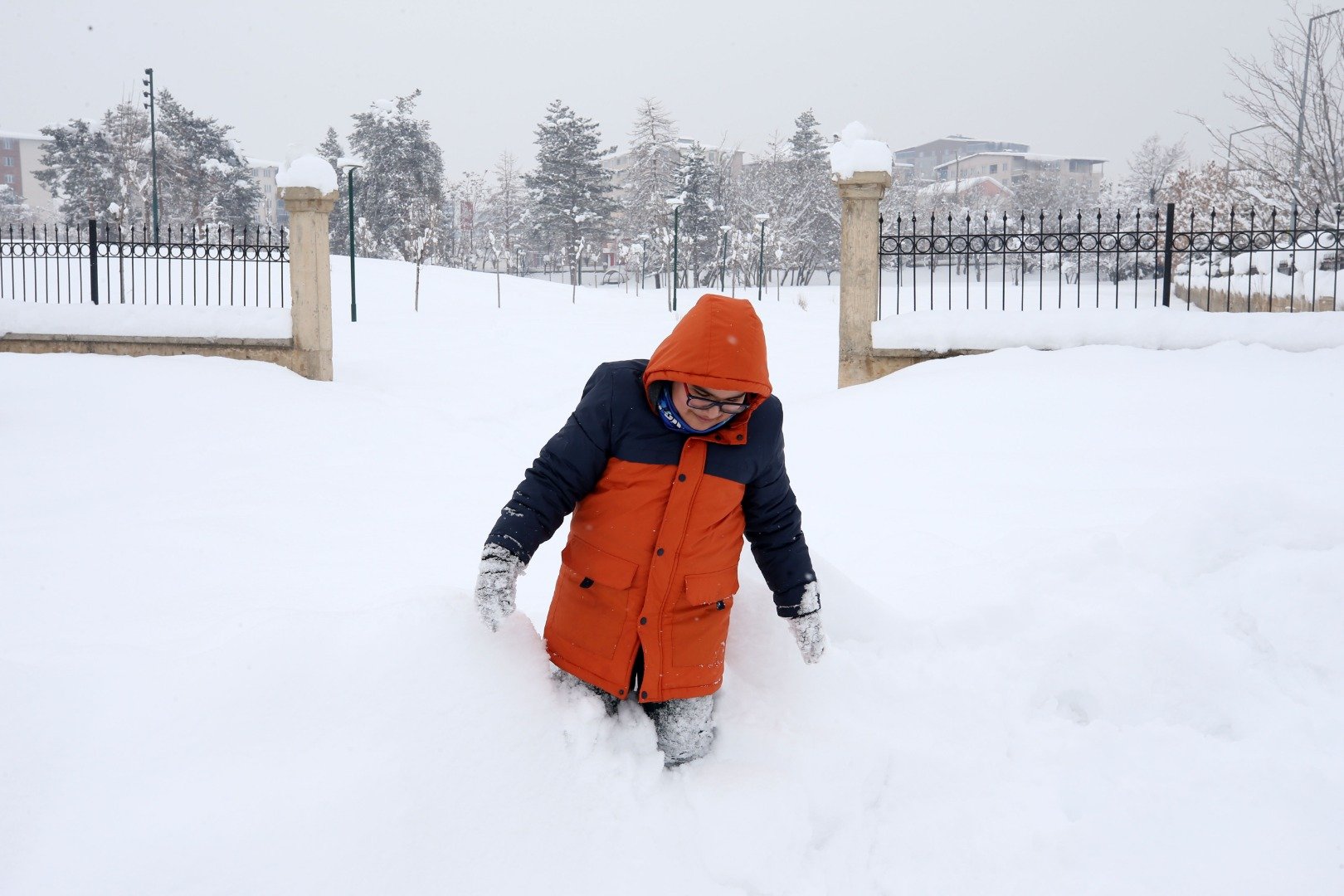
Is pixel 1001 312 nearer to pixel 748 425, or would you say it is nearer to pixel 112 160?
pixel 748 425

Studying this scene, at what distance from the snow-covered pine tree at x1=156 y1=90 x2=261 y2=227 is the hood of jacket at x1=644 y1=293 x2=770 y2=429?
4117cm

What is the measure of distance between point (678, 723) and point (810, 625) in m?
0.46

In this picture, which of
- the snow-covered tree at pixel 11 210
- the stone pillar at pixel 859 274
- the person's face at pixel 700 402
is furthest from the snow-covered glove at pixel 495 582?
the snow-covered tree at pixel 11 210

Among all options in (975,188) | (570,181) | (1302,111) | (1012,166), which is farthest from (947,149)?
(1302,111)

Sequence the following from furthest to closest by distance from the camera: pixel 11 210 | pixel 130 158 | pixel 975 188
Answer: pixel 975 188 < pixel 11 210 < pixel 130 158

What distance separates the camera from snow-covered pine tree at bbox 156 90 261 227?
39.1 meters

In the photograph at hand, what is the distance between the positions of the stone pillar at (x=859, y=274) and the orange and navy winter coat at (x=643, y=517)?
23.7 ft

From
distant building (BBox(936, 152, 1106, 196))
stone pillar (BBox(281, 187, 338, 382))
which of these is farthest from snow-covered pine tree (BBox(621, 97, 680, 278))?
distant building (BBox(936, 152, 1106, 196))

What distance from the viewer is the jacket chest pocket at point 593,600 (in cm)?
249

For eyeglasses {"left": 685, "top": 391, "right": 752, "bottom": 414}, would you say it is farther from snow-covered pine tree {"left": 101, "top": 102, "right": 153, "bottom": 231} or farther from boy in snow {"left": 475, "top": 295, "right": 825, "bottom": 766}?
snow-covered pine tree {"left": 101, "top": 102, "right": 153, "bottom": 231}

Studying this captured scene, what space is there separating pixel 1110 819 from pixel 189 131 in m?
46.4

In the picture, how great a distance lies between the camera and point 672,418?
246 cm

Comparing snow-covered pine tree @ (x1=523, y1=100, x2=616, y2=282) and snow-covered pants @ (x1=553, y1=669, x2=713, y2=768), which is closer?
snow-covered pants @ (x1=553, y1=669, x2=713, y2=768)

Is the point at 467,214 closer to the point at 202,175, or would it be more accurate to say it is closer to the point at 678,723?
the point at 202,175
